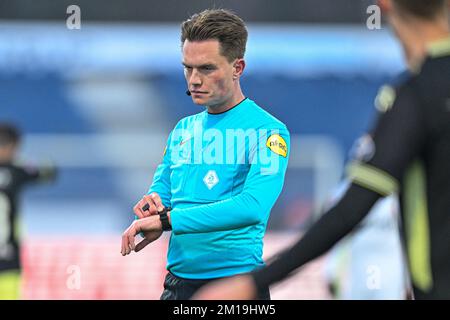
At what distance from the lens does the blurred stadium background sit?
1584cm

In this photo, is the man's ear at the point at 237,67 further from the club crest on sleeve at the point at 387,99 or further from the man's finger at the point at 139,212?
the club crest on sleeve at the point at 387,99

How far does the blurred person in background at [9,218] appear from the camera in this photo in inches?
302

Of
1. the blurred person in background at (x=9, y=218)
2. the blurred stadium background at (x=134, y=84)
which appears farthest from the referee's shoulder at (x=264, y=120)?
the blurred stadium background at (x=134, y=84)

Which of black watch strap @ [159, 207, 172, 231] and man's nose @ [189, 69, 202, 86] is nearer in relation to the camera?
black watch strap @ [159, 207, 172, 231]

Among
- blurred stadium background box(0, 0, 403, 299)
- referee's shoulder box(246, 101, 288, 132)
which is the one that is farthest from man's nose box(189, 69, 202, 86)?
blurred stadium background box(0, 0, 403, 299)

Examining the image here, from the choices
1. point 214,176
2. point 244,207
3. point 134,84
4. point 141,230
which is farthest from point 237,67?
point 134,84

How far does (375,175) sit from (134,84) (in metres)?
15.2

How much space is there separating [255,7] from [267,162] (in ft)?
43.1

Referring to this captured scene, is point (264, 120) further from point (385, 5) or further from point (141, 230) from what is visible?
point (385, 5)

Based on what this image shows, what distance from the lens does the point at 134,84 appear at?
57.1 ft

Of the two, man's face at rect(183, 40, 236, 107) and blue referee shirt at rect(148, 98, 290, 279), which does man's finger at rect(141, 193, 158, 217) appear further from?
man's face at rect(183, 40, 236, 107)

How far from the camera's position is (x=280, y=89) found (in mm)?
17031

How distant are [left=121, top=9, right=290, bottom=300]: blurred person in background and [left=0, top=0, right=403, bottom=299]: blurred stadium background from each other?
36.9 feet
